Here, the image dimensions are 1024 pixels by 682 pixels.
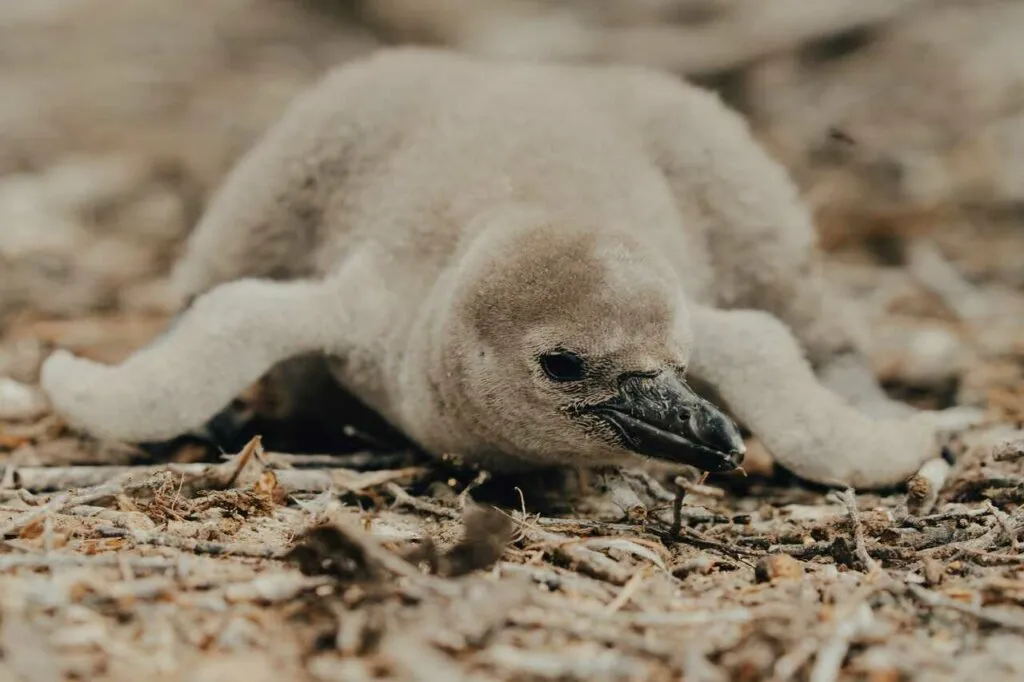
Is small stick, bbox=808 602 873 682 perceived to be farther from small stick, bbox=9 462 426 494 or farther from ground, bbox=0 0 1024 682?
small stick, bbox=9 462 426 494

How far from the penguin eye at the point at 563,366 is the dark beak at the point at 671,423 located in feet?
0.42

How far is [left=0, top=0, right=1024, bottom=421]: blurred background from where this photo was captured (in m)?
6.54

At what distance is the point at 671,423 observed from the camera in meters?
3.89

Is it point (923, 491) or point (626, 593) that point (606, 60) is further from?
point (626, 593)

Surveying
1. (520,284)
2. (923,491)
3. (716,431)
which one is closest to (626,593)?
(716,431)

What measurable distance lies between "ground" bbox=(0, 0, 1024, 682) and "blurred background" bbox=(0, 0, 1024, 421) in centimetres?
10

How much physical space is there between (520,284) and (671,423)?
0.66 meters

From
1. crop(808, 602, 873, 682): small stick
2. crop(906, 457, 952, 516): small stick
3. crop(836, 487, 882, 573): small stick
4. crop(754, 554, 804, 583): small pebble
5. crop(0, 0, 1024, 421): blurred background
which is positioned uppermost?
crop(0, 0, 1024, 421): blurred background

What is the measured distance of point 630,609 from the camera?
3.16 meters

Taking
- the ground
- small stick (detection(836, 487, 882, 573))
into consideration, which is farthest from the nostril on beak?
small stick (detection(836, 487, 882, 573))

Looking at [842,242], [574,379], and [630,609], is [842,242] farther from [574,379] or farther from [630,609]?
[630,609]

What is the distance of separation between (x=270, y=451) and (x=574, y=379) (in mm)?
1431

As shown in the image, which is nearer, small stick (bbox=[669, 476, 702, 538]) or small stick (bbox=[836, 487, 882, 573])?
small stick (bbox=[836, 487, 882, 573])

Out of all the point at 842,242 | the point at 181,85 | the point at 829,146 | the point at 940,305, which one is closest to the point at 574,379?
the point at 940,305
